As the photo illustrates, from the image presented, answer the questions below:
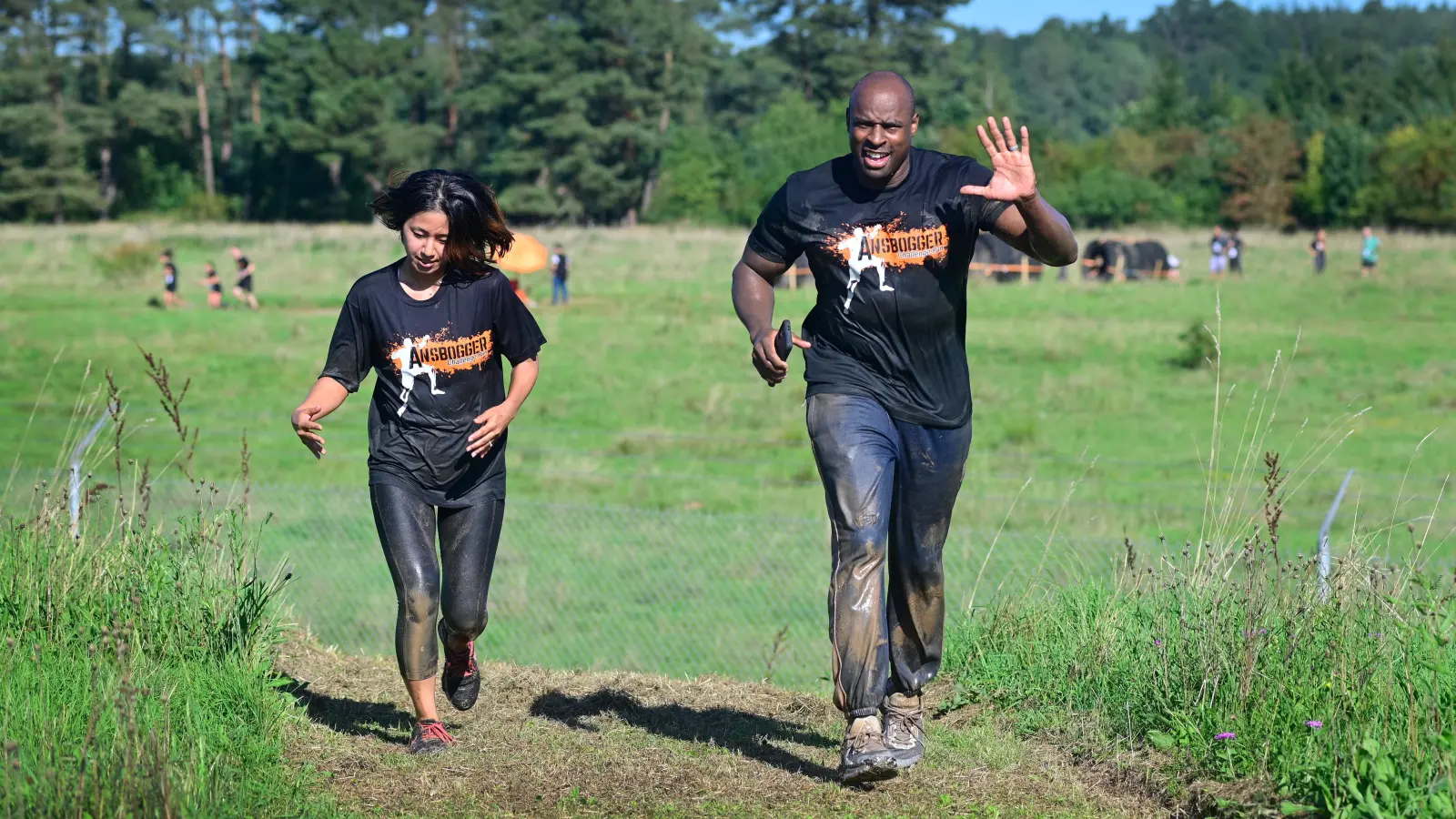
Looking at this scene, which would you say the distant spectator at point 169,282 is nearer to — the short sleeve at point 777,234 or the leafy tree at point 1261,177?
the short sleeve at point 777,234

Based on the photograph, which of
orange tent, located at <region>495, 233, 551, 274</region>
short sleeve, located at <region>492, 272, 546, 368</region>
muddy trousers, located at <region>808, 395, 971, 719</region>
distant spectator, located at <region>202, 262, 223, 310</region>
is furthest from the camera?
distant spectator, located at <region>202, 262, 223, 310</region>

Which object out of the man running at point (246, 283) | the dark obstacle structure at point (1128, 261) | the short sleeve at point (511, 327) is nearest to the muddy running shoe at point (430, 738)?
the short sleeve at point (511, 327)

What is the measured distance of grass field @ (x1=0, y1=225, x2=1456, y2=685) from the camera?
12.4 m

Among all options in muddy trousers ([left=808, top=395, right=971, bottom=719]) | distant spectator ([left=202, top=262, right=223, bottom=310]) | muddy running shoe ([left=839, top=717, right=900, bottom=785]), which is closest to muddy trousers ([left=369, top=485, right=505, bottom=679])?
muddy trousers ([left=808, top=395, right=971, bottom=719])

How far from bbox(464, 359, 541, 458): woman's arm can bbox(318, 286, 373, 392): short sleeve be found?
482mm

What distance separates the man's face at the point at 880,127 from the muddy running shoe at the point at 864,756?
180cm

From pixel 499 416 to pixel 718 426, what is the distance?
15009 mm

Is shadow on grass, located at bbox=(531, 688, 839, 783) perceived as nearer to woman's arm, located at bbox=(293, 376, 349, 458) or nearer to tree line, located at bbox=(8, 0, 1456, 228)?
woman's arm, located at bbox=(293, 376, 349, 458)

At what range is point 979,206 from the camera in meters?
5.06

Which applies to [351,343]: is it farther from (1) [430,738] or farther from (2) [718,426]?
(2) [718,426]

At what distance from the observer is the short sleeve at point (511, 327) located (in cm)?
570

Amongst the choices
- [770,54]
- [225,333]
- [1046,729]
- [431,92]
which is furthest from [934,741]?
[770,54]

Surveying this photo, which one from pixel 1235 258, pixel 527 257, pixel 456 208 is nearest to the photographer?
pixel 456 208

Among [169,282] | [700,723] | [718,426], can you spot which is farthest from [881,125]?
[169,282]
